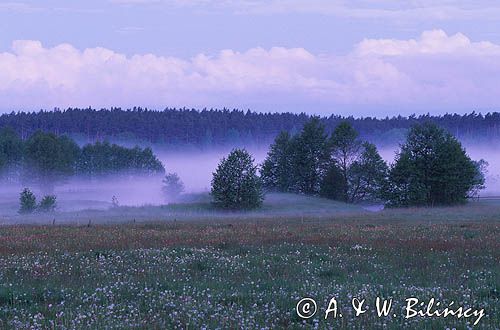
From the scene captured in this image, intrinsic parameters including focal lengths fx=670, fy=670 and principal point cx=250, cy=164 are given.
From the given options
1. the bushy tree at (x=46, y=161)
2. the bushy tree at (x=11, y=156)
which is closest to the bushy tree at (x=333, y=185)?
the bushy tree at (x=46, y=161)

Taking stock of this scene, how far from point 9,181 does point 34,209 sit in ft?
262

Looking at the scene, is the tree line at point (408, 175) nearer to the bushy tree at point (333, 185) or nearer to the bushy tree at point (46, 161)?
the bushy tree at point (333, 185)

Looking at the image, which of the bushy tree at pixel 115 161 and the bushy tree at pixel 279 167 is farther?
the bushy tree at pixel 115 161

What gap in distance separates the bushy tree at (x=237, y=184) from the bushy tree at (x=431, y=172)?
17327mm

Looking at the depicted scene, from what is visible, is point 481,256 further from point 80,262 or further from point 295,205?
point 295,205

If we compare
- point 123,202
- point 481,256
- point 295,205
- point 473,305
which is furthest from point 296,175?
point 473,305

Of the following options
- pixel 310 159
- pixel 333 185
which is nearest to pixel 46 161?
pixel 310 159

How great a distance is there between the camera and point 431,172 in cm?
8050

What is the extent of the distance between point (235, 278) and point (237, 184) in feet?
205

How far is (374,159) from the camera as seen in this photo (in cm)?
9594

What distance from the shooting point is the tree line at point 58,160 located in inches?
4889

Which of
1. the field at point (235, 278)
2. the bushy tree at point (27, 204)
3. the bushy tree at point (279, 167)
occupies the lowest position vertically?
the field at point (235, 278)

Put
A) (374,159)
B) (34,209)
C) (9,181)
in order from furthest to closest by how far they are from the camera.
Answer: (9,181)
(374,159)
(34,209)

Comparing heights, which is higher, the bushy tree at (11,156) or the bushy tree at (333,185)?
the bushy tree at (11,156)
